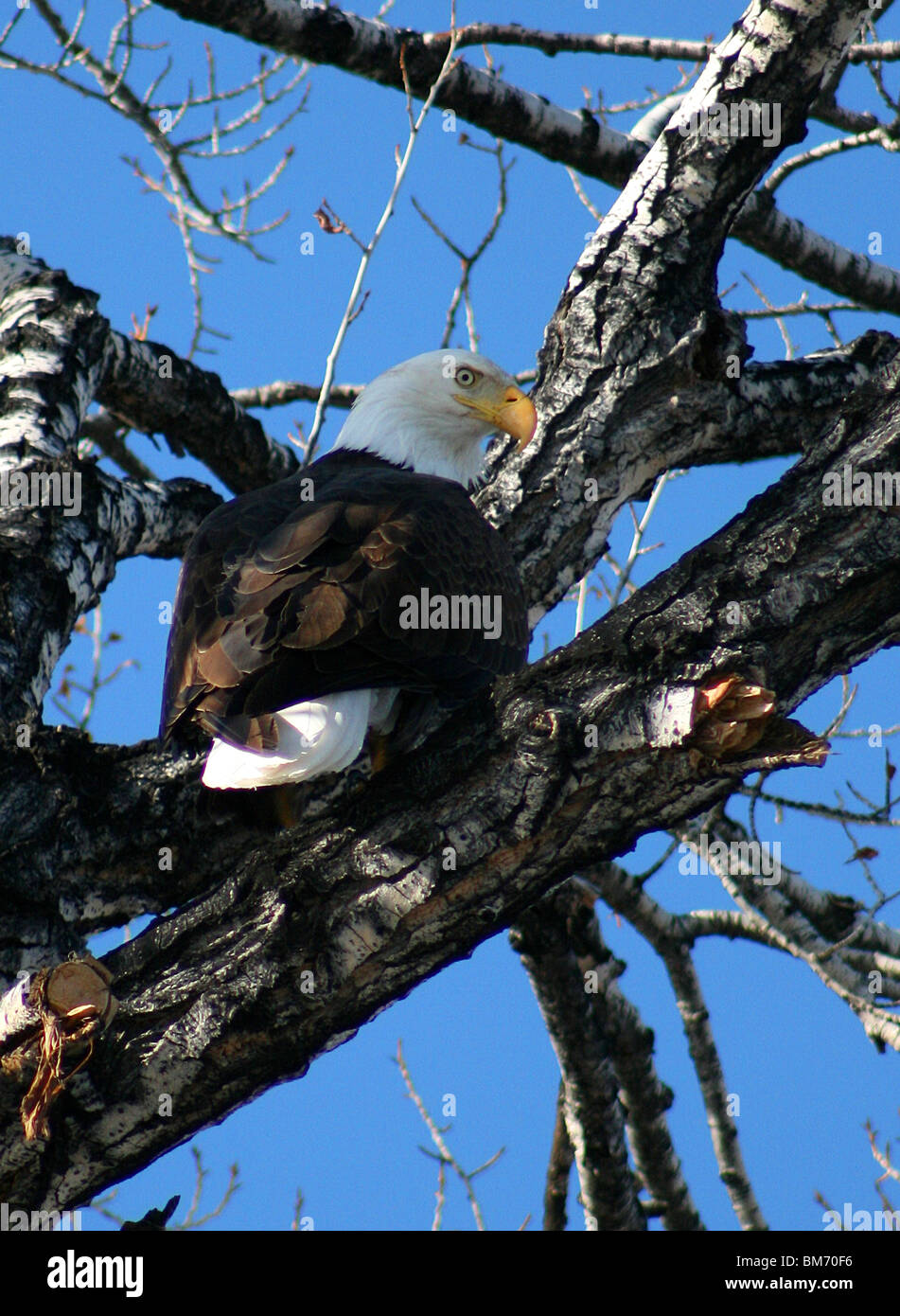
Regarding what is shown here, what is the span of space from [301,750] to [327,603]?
34 centimetres

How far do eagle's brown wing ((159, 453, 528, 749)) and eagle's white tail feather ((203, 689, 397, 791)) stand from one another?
39 mm

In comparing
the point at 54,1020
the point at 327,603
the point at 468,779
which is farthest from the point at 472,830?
the point at 54,1020

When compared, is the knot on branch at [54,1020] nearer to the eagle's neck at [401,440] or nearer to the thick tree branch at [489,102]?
the eagle's neck at [401,440]

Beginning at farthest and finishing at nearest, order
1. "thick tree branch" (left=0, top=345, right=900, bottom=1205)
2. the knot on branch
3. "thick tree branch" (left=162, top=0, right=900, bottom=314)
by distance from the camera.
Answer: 1. "thick tree branch" (left=162, top=0, right=900, bottom=314)
2. "thick tree branch" (left=0, top=345, right=900, bottom=1205)
3. the knot on branch

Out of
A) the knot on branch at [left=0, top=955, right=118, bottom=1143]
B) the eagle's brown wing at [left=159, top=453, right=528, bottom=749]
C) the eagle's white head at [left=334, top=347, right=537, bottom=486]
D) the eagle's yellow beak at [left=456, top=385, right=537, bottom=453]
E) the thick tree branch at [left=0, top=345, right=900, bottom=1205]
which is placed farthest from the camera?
the eagle's white head at [left=334, top=347, right=537, bottom=486]

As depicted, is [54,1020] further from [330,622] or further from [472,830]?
[330,622]

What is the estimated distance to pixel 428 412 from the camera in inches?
186

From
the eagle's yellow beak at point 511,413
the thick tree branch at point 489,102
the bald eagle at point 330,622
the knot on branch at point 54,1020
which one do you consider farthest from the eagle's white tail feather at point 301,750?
the thick tree branch at point 489,102

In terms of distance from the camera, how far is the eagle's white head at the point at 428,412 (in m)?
4.62

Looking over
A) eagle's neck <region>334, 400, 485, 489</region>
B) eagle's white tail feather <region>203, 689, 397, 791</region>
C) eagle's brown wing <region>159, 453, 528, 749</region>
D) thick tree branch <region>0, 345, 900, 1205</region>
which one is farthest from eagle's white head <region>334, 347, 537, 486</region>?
thick tree branch <region>0, 345, 900, 1205</region>

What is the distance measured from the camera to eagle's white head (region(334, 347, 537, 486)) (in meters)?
4.62

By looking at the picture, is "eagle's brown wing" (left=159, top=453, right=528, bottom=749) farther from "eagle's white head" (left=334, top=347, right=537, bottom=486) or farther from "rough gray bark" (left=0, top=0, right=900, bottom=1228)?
"eagle's white head" (left=334, top=347, right=537, bottom=486)
